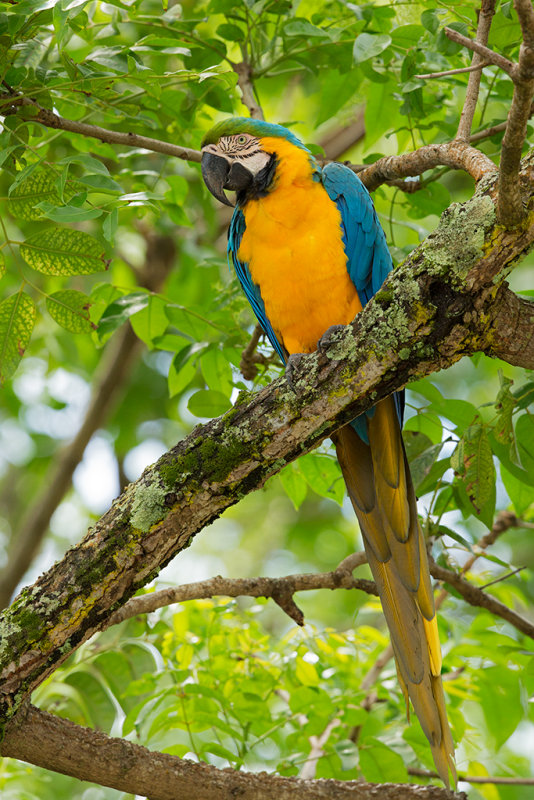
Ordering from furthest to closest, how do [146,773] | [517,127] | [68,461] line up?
[68,461] < [146,773] < [517,127]

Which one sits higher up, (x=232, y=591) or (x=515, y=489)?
(x=515, y=489)

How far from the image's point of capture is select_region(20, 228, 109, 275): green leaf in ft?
6.31

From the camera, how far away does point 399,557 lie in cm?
218

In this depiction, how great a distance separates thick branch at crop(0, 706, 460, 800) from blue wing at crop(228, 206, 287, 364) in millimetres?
1275

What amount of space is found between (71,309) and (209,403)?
1.60ft

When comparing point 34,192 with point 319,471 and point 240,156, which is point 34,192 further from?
point 319,471

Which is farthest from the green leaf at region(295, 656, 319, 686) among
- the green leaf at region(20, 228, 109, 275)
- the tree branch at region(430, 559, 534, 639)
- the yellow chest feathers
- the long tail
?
the green leaf at region(20, 228, 109, 275)

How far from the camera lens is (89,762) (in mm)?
1738

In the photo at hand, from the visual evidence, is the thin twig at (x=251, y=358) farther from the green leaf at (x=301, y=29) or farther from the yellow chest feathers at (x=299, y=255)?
the green leaf at (x=301, y=29)

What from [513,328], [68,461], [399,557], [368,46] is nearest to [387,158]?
[368,46]

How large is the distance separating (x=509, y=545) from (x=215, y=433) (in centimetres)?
485

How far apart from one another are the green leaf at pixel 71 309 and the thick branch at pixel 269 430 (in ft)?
1.83

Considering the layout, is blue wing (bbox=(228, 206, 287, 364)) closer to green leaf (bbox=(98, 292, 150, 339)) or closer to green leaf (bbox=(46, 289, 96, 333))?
green leaf (bbox=(98, 292, 150, 339))

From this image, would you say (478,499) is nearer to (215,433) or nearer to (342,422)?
(342,422)
